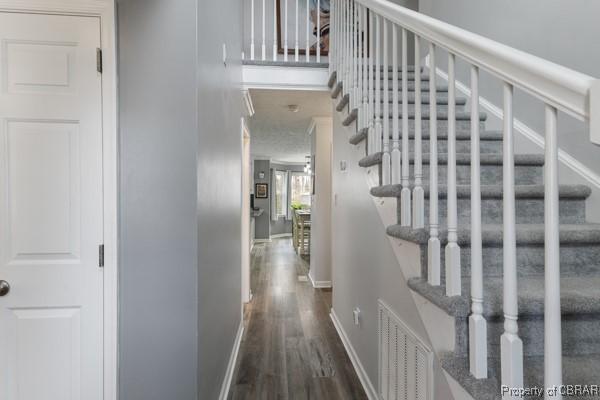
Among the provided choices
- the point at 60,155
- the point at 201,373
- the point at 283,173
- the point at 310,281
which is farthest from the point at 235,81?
the point at 283,173

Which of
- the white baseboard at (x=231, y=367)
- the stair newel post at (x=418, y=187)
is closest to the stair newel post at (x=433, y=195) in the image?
the stair newel post at (x=418, y=187)

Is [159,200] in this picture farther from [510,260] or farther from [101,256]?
[510,260]

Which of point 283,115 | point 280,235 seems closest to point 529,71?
point 283,115

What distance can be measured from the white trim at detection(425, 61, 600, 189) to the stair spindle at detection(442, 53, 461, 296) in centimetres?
85

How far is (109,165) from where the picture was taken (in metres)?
1.31

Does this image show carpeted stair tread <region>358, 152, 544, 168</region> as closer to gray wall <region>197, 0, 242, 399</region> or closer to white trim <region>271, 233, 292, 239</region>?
gray wall <region>197, 0, 242, 399</region>

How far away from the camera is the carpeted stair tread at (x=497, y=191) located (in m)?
1.35

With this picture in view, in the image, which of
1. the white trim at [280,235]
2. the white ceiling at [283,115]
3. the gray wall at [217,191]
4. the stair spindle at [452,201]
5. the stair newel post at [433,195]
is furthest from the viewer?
the white trim at [280,235]

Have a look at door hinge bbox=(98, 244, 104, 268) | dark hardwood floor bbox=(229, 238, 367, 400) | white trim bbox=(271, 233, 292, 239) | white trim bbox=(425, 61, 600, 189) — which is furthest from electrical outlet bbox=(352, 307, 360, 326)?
white trim bbox=(271, 233, 292, 239)

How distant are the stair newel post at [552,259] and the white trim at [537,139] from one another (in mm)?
1145

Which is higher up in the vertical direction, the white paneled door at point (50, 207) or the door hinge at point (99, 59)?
the door hinge at point (99, 59)

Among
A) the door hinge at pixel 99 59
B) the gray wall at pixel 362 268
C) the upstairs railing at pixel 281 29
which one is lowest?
the gray wall at pixel 362 268

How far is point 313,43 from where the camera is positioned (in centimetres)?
440

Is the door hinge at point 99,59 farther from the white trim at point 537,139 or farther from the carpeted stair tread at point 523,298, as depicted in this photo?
the white trim at point 537,139
